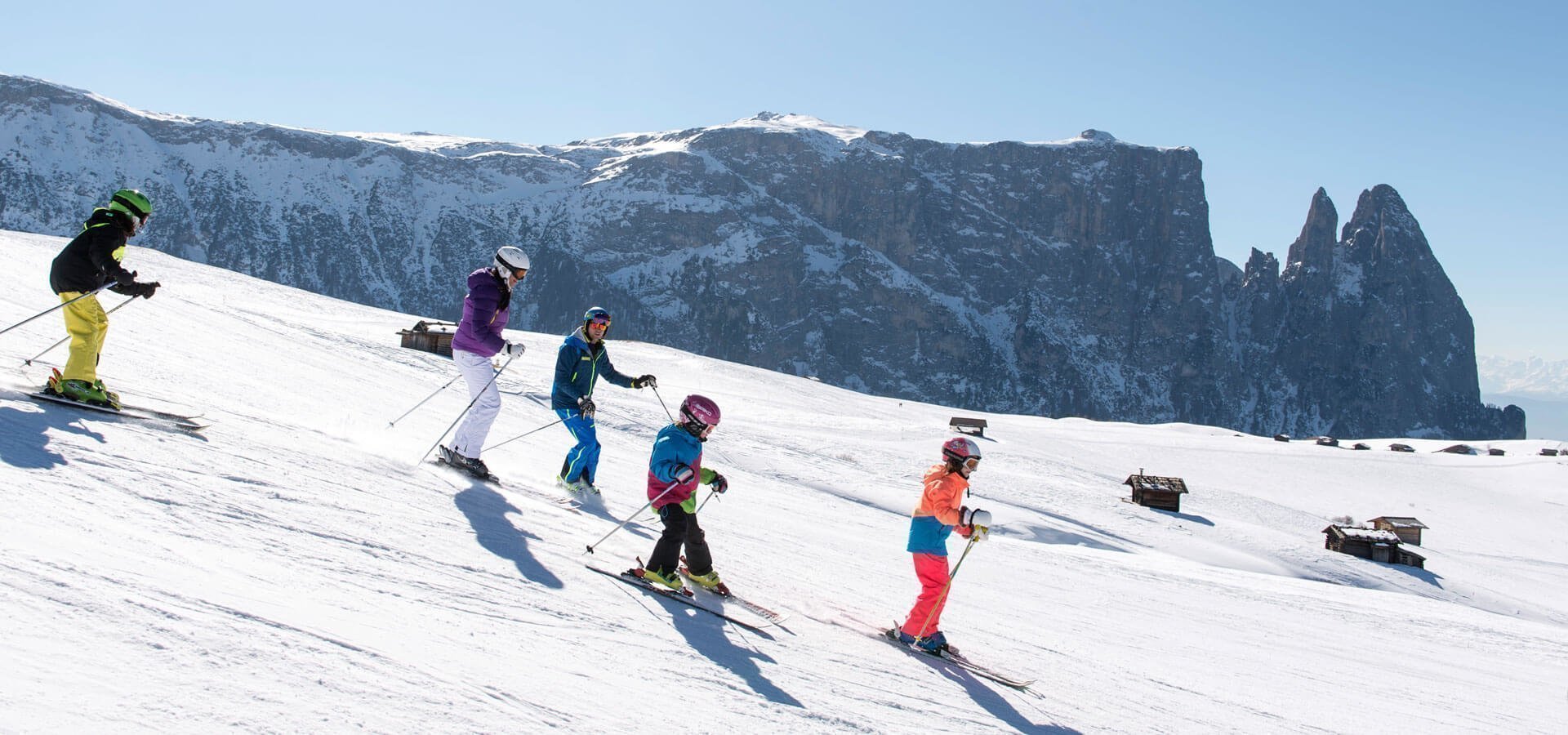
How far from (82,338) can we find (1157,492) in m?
24.4

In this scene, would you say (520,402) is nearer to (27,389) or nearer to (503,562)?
(27,389)

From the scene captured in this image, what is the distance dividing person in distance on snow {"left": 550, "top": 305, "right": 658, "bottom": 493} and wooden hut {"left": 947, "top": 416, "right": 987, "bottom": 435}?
25.1 m

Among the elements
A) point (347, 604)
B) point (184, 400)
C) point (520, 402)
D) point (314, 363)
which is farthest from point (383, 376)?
point (347, 604)

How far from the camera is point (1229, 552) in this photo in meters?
20.5

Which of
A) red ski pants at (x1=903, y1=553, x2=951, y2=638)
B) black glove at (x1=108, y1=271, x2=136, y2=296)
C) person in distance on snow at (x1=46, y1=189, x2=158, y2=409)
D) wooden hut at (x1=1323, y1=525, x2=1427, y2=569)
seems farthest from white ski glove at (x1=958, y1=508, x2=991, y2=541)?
wooden hut at (x1=1323, y1=525, x2=1427, y2=569)

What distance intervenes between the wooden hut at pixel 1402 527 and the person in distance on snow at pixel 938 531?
2587 cm

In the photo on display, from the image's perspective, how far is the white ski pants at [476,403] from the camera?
8.78m

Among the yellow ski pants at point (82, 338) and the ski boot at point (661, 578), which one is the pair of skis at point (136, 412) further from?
the ski boot at point (661, 578)

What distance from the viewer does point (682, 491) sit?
266 inches

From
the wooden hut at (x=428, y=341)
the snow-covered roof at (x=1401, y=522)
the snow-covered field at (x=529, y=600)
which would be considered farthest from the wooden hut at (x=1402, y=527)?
the wooden hut at (x=428, y=341)

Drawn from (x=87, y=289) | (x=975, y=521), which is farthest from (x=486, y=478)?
(x=975, y=521)

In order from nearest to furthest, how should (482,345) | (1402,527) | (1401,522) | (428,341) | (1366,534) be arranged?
(482,345) < (1366,534) < (428,341) < (1402,527) < (1401,522)

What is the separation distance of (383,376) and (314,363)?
61.5 inches

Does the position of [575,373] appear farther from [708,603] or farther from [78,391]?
[78,391]
